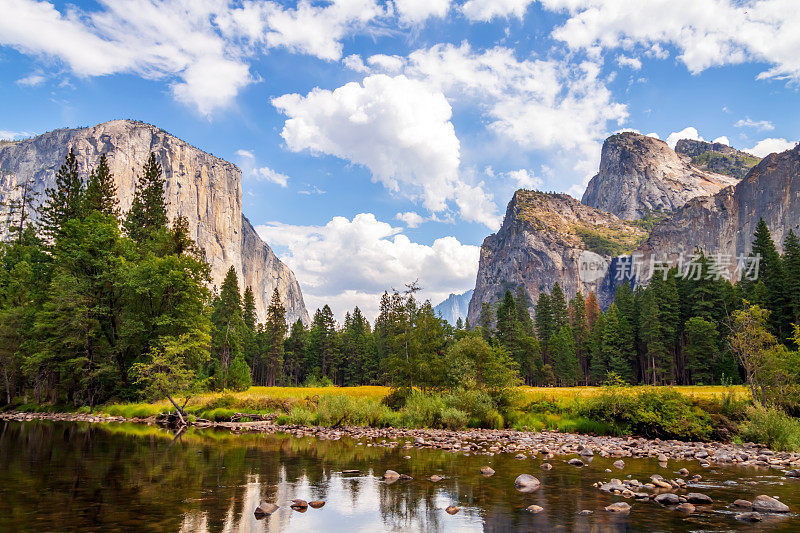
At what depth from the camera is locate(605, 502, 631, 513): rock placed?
35.5ft

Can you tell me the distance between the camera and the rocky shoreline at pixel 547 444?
64.7 ft

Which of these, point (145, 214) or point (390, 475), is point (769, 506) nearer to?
point (390, 475)

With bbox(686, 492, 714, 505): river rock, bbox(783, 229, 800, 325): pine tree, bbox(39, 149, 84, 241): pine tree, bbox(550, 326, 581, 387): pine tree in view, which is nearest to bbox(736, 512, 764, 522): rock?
bbox(686, 492, 714, 505): river rock

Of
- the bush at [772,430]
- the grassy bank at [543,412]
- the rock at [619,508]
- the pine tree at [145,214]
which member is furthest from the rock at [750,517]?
the pine tree at [145,214]

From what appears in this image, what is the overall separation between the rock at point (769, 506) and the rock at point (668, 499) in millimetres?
1757

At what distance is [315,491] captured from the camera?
1298 centimetres

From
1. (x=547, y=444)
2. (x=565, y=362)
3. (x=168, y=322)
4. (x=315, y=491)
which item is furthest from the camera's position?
(x=565, y=362)

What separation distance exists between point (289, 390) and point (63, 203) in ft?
117

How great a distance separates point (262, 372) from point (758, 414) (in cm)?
10053

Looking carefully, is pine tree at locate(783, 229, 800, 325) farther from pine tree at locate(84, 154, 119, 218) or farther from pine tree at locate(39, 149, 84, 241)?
pine tree at locate(39, 149, 84, 241)

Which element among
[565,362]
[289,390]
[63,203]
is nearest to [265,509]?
[289,390]

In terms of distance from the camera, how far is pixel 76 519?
9.27 metres

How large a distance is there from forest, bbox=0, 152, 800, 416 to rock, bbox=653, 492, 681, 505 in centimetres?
1817

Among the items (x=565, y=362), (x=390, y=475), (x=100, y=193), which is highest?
(x=100, y=193)
